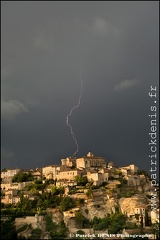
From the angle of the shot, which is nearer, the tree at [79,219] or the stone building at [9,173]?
the tree at [79,219]

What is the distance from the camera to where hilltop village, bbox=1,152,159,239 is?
31.0 m

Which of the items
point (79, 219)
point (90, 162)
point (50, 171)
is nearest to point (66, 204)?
point (79, 219)

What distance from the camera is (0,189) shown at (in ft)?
132

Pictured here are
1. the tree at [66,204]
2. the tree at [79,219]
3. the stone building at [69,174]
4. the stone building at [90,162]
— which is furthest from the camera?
the stone building at [90,162]

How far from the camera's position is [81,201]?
34250mm

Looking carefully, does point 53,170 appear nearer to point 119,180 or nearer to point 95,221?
point 119,180

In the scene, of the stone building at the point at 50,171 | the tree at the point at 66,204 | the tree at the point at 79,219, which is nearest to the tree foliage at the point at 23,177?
the stone building at the point at 50,171

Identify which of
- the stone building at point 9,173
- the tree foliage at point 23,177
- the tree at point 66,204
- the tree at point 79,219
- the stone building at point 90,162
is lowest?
the tree at point 79,219

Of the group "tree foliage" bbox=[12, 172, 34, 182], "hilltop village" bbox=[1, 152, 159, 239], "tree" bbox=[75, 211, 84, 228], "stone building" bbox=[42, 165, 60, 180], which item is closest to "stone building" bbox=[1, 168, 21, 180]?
"hilltop village" bbox=[1, 152, 159, 239]

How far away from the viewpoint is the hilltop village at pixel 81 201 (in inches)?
1220

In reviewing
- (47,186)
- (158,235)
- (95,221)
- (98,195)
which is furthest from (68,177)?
(158,235)

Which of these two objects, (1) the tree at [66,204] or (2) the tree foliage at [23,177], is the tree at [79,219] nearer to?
(1) the tree at [66,204]

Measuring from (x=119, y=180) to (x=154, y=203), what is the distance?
5505mm

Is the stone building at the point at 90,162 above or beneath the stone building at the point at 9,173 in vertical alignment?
above
